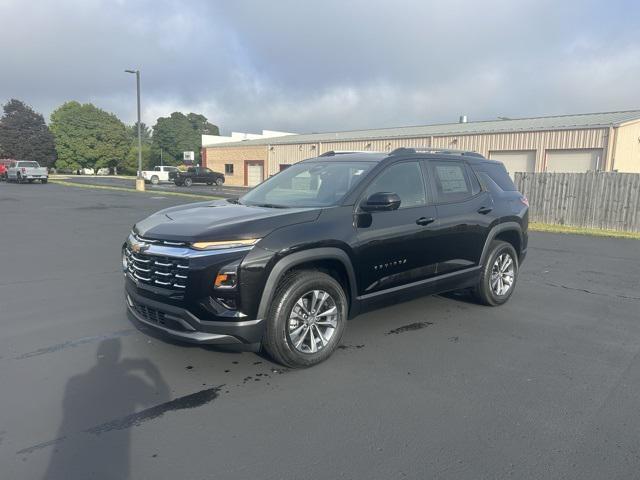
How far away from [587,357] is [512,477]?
2.24 m

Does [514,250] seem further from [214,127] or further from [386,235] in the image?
[214,127]

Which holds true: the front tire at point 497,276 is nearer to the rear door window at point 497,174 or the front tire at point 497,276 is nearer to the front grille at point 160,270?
the rear door window at point 497,174

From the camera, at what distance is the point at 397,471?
2.73m

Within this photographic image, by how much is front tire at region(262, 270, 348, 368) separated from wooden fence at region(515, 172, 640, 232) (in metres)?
13.6

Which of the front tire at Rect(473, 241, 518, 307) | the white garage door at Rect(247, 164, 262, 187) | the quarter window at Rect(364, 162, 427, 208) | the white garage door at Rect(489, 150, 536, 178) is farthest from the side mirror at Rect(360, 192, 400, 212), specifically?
the white garage door at Rect(247, 164, 262, 187)

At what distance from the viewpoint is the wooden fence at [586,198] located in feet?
47.0

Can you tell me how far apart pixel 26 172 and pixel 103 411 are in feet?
131

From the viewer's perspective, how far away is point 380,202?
4.20 metres

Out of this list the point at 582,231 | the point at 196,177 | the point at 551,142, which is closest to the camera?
the point at 582,231

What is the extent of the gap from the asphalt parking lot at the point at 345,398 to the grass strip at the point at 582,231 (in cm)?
854

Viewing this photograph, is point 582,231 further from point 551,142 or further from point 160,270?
point 160,270

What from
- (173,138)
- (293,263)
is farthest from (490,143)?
(173,138)

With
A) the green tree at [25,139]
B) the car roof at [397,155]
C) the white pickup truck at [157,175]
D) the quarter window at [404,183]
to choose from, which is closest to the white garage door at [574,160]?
the car roof at [397,155]

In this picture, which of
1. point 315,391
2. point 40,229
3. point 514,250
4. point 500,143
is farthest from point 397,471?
point 500,143
